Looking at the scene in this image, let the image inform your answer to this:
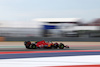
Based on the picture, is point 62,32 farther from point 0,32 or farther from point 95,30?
point 0,32

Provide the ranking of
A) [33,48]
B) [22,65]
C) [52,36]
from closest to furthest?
[22,65] < [33,48] < [52,36]

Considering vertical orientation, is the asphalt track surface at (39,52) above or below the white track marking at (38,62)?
above

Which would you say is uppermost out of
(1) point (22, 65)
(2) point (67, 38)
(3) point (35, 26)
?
(3) point (35, 26)

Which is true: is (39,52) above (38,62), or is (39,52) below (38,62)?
above

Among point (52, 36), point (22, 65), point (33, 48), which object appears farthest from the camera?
point (52, 36)

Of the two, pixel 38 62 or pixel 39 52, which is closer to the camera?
pixel 38 62

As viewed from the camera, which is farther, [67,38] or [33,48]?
[67,38]

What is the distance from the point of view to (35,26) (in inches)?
548

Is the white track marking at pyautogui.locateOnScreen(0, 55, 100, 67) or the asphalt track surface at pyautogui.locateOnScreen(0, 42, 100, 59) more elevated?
the asphalt track surface at pyautogui.locateOnScreen(0, 42, 100, 59)

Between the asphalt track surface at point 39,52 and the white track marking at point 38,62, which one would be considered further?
the asphalt track surface at point 39,52

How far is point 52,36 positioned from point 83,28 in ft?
8.05

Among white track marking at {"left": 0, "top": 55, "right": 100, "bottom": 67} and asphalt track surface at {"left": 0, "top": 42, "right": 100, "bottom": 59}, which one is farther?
asphalt track surface at {"left": 0, "top": 42, "right": 100, "bottom": 59}

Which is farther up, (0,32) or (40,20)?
(40,20)

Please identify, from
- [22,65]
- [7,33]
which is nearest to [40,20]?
[7,33]
